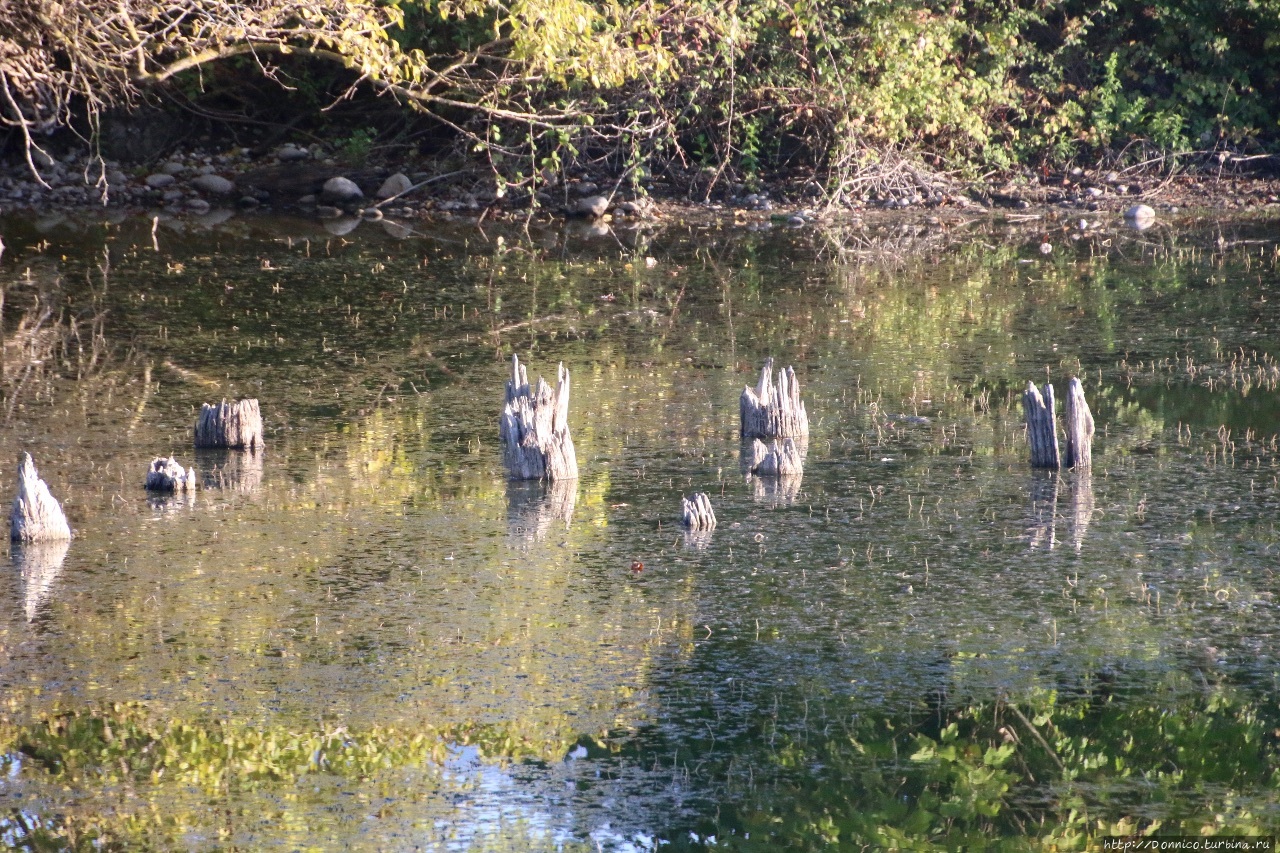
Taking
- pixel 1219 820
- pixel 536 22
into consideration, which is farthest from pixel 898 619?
pixel 536 22

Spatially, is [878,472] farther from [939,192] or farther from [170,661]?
[939,192]

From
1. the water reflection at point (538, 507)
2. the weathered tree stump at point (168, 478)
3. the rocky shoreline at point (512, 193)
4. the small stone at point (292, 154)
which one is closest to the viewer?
the water reflection at point (538, 507)

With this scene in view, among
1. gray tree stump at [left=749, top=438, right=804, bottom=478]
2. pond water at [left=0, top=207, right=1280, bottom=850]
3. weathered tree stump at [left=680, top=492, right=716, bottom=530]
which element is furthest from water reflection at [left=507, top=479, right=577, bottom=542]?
gray tree stump at [left=749, top=438, right=804, bottom=478]

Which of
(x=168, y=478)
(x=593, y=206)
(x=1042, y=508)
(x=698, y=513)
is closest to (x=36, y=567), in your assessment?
(x=168, y=478)

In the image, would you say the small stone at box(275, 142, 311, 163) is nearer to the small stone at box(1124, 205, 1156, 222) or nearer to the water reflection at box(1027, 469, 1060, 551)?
the small stone at box(1124, 205, 1156, 222)

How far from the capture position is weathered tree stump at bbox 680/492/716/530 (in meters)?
6.76

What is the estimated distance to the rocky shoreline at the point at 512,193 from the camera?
1939 centimetres

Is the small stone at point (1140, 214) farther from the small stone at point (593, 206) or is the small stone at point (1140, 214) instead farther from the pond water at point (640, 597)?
the pond water at point (640, 597)

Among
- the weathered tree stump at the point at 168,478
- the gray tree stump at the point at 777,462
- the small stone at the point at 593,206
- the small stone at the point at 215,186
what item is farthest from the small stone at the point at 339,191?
the gray tree stump at the point at 777,462

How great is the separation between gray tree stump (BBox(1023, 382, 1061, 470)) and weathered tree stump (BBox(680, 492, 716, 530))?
1.87 metres

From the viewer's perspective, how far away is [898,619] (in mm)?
5633

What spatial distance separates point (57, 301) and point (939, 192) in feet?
39.7

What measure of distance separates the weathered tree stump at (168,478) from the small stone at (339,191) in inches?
506

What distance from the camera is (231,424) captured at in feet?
26.4
